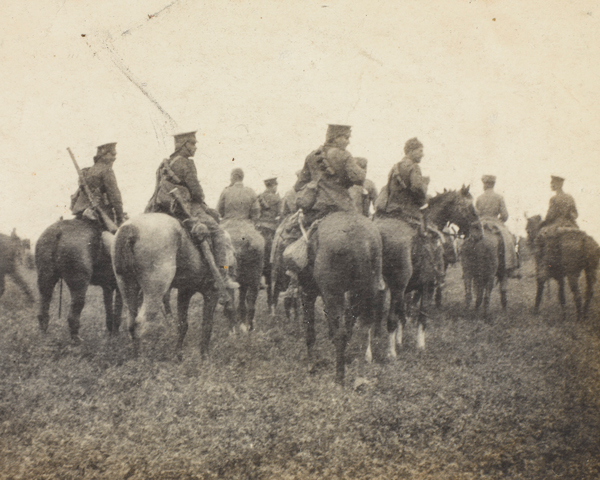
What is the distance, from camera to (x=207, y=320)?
5.74 metres

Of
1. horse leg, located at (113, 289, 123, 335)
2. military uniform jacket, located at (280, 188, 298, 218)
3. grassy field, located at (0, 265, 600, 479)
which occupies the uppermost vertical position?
military uniform jacket, located at (280, 188, 298, 218)

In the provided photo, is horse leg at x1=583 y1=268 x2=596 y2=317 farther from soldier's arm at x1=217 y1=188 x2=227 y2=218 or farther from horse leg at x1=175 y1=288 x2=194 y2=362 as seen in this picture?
soldier's arm at x1=217 y1=188 x2=227 y2=218

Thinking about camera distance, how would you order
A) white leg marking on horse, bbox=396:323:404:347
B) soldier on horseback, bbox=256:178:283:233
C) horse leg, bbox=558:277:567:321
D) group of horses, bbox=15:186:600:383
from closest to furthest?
group of horses, bbox=15:186:600:383 < horse leg, bbox=558:277:567:321 < white leg marking on horse, bbox=396:323:404:347 < soldier on horseback, bbox=256:178:283:233

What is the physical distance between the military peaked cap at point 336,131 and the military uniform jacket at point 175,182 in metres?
1.70

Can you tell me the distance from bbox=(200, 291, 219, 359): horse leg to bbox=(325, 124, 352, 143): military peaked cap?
7.86 ft

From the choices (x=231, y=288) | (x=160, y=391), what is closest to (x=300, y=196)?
(x=231, y=288)

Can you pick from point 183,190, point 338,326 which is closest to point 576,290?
point 338,326

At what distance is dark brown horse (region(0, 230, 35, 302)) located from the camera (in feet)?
20.5

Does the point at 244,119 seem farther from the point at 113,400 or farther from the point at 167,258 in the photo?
the point at 113,400

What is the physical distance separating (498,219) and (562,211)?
199 cm

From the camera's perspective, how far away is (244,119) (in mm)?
5371

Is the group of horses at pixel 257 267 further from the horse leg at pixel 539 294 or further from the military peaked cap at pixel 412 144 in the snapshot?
the military peaked cap at pixel 412 144

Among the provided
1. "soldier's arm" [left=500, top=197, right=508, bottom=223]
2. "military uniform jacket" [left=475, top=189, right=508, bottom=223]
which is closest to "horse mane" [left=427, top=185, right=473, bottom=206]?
"military uniform jacket" [left=475, top=189, right=508, bottom=223]

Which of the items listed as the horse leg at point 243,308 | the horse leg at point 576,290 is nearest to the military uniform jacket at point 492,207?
the horse leg at point 576,290
